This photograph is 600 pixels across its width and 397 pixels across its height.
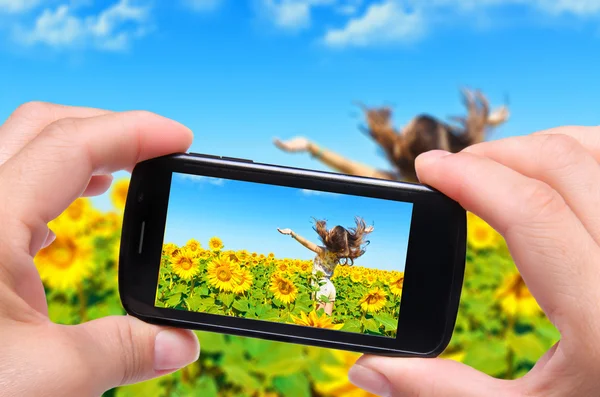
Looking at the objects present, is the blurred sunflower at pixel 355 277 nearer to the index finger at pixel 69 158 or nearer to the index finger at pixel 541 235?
the index finger at pixel 541 235

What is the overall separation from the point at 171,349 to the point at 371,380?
335 millimetres

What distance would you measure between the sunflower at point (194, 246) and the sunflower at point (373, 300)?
28 centimetres

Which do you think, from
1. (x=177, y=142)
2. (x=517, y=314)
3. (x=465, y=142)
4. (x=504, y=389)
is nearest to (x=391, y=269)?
(x=504, y=389)

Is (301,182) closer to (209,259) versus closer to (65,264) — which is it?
(209,259)

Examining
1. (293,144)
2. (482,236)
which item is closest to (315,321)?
(482,236)

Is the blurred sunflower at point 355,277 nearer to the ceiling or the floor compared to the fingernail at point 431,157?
nearer to the floor

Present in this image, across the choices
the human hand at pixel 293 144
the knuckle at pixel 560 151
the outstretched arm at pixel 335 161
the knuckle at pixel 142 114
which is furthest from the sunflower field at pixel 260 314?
the outstretched arm at pixel 335 161

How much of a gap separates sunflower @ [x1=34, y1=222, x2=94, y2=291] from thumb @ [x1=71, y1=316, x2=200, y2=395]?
1.93 ft

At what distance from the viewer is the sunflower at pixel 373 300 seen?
894 mm

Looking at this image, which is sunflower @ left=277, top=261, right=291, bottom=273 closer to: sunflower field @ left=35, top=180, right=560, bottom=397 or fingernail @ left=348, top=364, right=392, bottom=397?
sunflower field @ left=35, top=180, right=560, bottom=397

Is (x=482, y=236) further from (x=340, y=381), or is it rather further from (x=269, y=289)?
(x=269, y=289)

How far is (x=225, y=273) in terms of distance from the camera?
3.00 ft

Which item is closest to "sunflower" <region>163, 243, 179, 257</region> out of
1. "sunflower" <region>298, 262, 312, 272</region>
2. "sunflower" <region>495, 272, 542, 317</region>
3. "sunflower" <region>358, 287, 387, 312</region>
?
"sunflower" <region>298, 262, 312, 272</region>

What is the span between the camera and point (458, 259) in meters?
0.90
